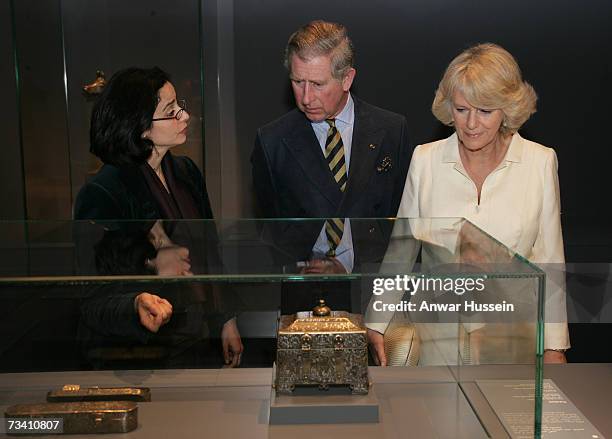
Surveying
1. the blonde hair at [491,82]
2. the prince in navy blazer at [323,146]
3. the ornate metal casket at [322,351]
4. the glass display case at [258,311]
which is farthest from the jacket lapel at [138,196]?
the blonde hair at [491,82]

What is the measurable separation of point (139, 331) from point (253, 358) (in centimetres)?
31

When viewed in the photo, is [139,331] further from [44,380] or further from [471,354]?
[471,354]

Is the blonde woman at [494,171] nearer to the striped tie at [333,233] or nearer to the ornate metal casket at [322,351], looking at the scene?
the striped tie at [333,233]

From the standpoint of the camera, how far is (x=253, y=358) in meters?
1.99

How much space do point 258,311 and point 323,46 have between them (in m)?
1.15

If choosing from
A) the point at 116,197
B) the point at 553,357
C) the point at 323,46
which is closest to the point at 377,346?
the point at 553,357

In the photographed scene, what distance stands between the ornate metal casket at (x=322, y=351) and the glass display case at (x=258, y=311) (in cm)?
4

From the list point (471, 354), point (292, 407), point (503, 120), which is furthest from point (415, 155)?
point (292, 407)

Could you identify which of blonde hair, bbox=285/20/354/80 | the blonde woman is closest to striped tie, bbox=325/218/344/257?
the blonde woman

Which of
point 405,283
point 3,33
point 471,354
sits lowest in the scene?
point 471,354

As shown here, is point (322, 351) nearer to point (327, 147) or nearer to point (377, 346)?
point (377, 346)

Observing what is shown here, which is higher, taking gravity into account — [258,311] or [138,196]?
[138,196]

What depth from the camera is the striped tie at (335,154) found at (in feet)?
9.10

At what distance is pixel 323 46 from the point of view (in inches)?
103
